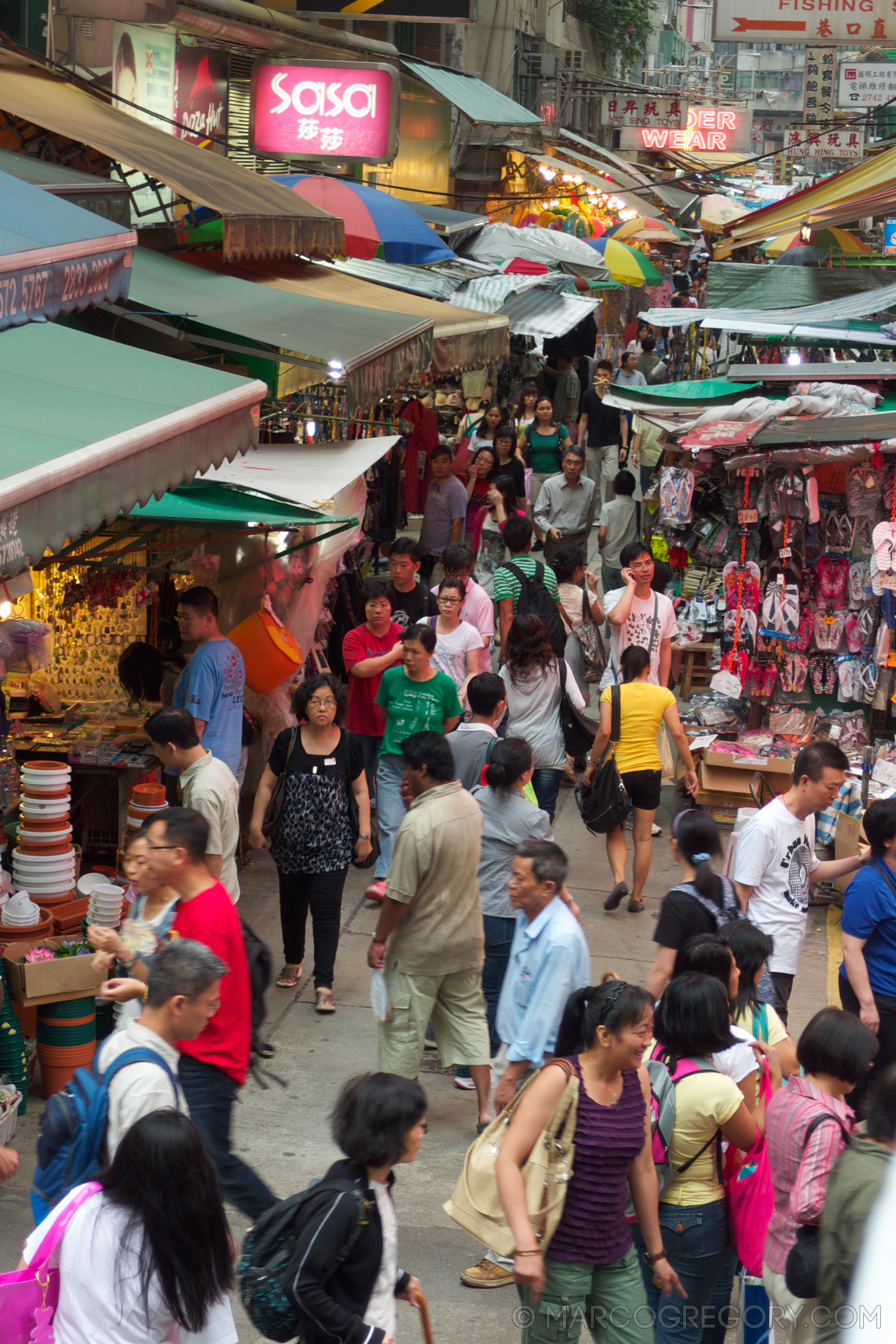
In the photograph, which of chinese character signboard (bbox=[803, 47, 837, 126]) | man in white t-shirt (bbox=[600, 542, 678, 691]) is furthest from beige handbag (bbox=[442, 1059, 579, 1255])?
chinese character signboard (bbox=[803, 47, 837, 126])

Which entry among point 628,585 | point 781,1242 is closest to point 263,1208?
point 781,1242

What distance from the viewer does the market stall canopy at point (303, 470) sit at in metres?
7.78

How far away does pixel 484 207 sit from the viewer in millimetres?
27609

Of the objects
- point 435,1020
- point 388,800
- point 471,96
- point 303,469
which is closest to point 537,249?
point 471,96

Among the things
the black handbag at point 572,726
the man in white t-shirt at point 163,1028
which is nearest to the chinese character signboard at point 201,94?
the black handbag at point 572,726

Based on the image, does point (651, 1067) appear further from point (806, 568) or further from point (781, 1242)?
point (806, 568)

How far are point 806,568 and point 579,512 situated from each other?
274 cm

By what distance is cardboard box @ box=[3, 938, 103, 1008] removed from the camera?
5.93m

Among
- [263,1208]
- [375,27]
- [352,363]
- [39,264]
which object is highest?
[375,27]

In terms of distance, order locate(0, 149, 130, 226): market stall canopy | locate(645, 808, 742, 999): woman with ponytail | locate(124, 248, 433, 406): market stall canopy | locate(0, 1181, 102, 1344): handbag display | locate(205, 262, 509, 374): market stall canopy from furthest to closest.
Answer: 1. locate(205, 262, 509, 374): market stall canopy
2. locate(124, 248, 433, 406): market stall canopy
3. locate(0, 149, 130, 226): market stall canopy
4. locate(645, 808, 742, 999): woman with ponytail
5. locate(0, 1181, 102, 1344): handbag display

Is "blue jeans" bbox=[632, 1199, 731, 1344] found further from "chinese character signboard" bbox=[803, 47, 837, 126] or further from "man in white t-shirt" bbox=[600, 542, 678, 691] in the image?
"chinese character signboard" bbox=[803, 47, 837, 126]

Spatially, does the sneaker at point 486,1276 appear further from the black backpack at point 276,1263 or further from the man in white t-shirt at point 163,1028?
the black backpack at point 276,1263

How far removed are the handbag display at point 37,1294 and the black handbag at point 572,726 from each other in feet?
18.3

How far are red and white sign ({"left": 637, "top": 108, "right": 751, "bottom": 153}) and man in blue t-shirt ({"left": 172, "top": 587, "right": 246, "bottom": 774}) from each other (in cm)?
3673
